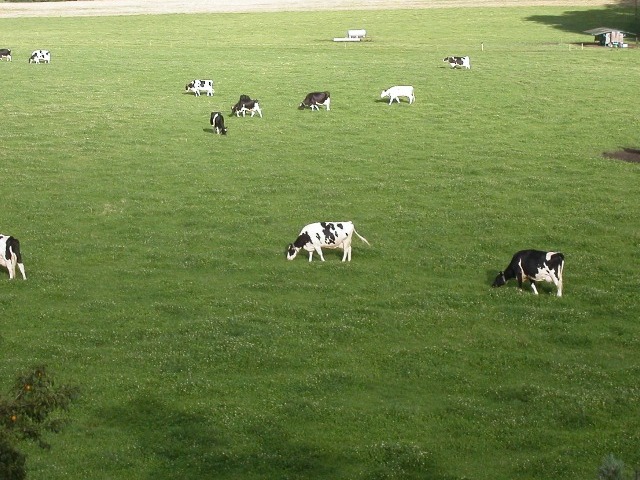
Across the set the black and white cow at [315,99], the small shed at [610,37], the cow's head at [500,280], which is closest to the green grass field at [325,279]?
the cow's head at [500,280]

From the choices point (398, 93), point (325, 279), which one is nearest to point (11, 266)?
point (325, 279)

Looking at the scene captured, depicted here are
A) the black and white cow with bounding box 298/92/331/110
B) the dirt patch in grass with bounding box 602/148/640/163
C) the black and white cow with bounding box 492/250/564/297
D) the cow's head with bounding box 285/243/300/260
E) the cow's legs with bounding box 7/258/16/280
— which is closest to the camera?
the black and white cow with bounding box 492/250/564/297

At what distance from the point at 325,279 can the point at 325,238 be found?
1581mm

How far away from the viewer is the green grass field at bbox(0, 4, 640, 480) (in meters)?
15.9

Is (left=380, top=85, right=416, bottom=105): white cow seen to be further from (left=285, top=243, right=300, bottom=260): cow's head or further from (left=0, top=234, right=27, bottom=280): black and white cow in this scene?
(left=0, top=234, right=27, bottom=280): black and white cow

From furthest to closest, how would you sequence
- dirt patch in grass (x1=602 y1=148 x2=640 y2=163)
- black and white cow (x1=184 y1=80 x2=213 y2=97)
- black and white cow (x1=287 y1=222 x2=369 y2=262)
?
black and white cow (x1=184 y1=80 x2=213 y2=97) < dirt patch in grass (x1=602 y1=148 x2=640 y2=163) < black and white cow (x1=287 y1=222 x2=369 y2=262)

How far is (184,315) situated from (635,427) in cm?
983

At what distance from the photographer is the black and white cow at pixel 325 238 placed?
82.0ft

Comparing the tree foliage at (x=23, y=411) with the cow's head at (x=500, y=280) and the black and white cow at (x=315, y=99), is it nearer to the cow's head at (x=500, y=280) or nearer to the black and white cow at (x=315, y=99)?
the cow's head at (x=500, y=280)

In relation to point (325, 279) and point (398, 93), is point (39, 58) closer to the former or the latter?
point (398, 93)

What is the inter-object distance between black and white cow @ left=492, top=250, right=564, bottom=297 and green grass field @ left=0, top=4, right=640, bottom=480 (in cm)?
47

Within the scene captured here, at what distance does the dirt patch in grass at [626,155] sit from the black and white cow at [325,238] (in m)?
16.0

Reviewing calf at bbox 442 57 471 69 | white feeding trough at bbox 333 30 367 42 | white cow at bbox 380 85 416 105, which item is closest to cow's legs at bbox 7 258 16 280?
white cow at bbox 380 85 416 105

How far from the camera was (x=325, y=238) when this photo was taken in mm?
25000
